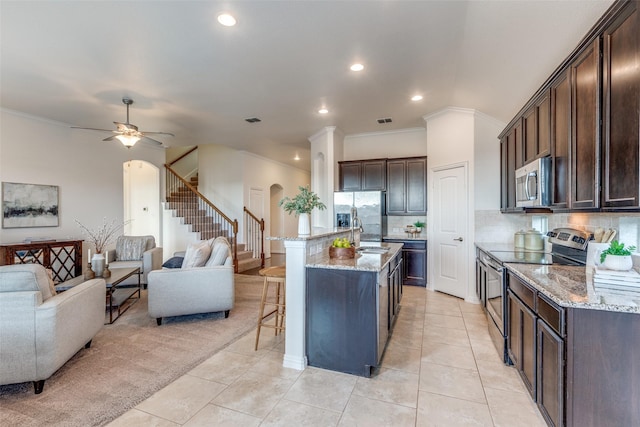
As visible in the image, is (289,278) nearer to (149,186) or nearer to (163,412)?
(163,412)

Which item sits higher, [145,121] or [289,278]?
[145,121]

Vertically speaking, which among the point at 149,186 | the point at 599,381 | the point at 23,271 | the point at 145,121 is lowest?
the point at 599,381

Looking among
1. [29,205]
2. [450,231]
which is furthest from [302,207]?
[29,205]

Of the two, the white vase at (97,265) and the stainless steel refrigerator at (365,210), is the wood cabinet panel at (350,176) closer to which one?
the stainless steel refrigerator at (365,210)

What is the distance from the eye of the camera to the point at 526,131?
311 cm

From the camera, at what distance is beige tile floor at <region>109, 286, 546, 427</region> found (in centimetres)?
195

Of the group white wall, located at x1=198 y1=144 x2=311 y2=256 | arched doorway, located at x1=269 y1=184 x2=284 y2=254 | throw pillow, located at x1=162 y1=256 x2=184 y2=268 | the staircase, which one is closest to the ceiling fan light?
throw pillow, located at x1=162 y1=256 x2=184 y2=268

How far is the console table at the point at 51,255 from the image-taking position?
4.31 m

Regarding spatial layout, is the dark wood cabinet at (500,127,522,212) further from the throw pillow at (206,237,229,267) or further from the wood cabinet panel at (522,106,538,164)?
the throw pillow at (206,237,229,267)

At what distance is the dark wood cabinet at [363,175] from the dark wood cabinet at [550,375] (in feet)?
13.4

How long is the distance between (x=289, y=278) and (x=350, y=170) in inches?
145

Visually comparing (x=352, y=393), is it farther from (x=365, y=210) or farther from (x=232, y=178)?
(x=232, y=178)

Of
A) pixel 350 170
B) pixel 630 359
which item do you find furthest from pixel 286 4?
pixel 350 170

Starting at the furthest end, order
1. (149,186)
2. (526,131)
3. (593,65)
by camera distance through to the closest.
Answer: (149,186) < (526,131) < (593,65)
